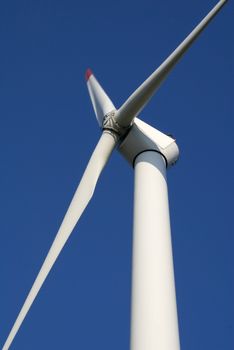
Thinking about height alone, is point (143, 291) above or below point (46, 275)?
below

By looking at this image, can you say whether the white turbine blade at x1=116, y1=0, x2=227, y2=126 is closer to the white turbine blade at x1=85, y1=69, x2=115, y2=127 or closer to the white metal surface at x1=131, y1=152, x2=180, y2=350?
the white turbine blade at x1=85, y1=69, x2=115, y2=127

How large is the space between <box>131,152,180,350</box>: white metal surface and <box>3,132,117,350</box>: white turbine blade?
0.99 m

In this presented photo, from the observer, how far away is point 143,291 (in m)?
9.45

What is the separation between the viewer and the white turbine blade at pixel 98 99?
14.4 meters

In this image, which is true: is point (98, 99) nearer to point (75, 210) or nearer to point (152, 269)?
point (75, 210)

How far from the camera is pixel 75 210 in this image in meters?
11.8

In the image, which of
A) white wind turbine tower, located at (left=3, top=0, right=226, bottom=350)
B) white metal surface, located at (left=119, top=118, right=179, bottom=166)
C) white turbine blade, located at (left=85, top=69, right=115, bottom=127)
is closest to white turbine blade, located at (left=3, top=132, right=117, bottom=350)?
white wind turbine tower, located at (left=3, top=0, right=226, bottom=350)

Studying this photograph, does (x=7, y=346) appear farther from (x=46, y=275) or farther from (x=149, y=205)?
(x=149, y=205)

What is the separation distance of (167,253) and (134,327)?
172 cm

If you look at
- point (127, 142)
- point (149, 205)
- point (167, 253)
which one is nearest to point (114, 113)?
point (127, 142)

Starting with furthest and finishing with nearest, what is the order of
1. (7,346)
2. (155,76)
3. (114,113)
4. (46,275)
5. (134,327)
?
(114,113) → (155,76) → (46,275) → (7,346) → (134,327)

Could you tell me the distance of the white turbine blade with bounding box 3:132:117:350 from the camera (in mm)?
10367

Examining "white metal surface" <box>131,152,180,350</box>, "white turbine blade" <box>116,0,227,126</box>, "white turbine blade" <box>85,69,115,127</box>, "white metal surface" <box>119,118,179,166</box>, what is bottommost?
"white metal surface" <box>131,152,180,350</box>

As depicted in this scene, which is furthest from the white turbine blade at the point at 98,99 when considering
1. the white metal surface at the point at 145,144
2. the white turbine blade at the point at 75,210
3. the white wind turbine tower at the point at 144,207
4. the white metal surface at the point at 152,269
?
the white metal surface at the point at 152,269
